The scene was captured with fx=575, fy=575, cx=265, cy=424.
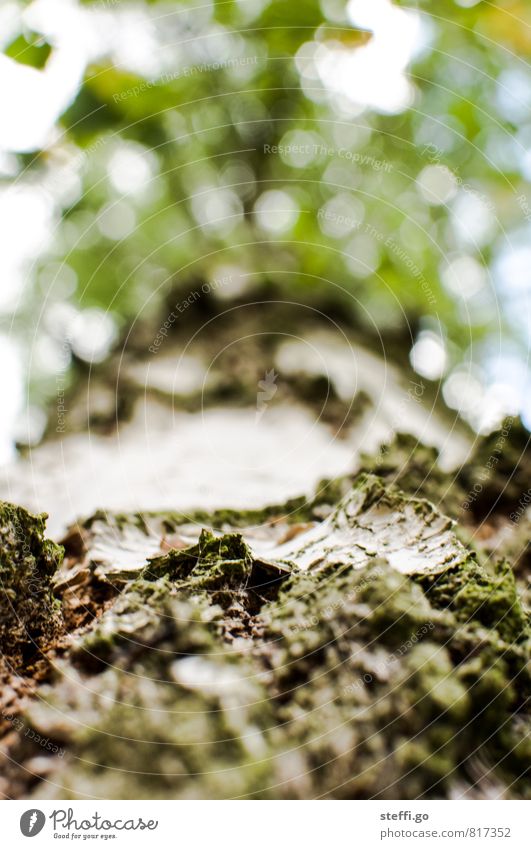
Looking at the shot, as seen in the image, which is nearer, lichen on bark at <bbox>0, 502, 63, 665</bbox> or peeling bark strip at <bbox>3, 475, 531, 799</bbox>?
peeling bark strip at <bbox>3, 475, 531, 799</bbox>

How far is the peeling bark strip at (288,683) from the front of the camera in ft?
1.95

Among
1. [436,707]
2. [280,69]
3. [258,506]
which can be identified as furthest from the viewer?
[280,69]

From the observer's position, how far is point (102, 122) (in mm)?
1595

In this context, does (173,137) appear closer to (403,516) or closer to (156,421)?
(156,421)

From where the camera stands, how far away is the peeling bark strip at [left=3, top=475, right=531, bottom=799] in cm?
59

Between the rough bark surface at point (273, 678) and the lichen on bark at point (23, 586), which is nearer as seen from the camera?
the rough bark surface at point (273, 678)

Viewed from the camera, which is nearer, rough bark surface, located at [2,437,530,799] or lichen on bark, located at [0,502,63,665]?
rough bark surface, located at [2,437,530,799]

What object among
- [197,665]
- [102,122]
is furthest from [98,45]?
[197,665]

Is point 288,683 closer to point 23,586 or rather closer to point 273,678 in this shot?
point 273,678

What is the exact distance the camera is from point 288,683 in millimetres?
678

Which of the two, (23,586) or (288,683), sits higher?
Answer: (288,683)

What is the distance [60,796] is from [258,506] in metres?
0.61

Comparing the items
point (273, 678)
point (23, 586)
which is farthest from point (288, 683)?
point (23, 586)
